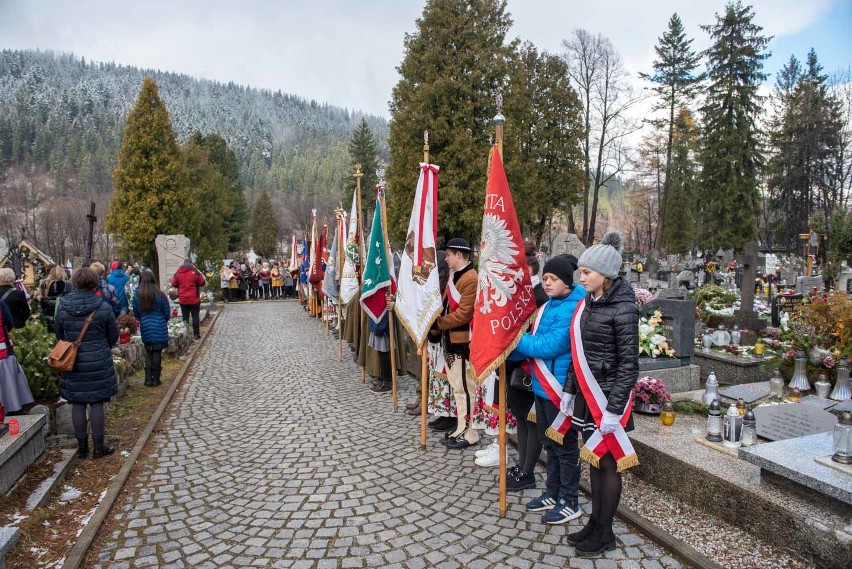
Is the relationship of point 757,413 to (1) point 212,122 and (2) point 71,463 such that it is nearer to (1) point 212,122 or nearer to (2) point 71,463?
(2) point 71,463

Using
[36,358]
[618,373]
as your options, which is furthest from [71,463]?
[618,373]

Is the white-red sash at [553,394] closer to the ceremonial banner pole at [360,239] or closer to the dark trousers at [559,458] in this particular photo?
the dark trousers at [559,458]

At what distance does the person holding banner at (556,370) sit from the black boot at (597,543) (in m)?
0.40

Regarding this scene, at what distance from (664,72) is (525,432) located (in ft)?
119

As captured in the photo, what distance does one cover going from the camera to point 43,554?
3.54 metres

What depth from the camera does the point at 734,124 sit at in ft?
103

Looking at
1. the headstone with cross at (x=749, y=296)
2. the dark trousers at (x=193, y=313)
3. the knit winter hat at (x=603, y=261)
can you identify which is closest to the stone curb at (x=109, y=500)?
the knit winter hat at (x=603, y=261)

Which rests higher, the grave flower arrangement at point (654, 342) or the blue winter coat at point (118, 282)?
the blue winter coat at point (118, 282)

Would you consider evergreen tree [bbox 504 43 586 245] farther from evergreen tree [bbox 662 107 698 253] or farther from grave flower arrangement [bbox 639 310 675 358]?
grave flower arrangement [bbox 639 310 675 358]

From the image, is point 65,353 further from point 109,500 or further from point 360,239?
point 360,239

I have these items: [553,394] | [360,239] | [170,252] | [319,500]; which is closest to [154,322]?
[360,239]

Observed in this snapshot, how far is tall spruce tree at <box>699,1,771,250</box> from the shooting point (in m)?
31.3

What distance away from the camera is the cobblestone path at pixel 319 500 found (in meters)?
3.46

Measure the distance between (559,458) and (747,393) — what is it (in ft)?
11.1
